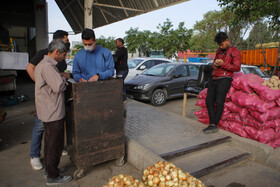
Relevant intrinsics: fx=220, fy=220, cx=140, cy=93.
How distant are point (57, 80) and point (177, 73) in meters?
6.52

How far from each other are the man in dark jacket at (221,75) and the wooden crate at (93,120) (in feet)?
6.76

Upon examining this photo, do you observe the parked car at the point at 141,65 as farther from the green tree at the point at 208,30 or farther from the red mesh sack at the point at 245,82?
the green tree at the point at 208,30

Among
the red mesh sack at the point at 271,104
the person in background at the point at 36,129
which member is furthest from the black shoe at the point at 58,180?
the red mesh sack at the point at 271,104

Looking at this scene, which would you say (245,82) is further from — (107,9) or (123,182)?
(107,9)

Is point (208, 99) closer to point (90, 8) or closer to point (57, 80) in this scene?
point (57, 80)

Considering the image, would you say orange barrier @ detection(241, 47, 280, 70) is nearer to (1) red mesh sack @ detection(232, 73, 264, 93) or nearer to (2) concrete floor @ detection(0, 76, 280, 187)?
(1) red mesh sack @ detection(232, 73, 264, 93)

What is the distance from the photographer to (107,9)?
9820 mm

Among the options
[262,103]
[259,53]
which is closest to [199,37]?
[259,53]

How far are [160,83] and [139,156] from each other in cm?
488

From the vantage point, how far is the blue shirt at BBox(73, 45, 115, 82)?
3371 mm

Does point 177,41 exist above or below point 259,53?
above

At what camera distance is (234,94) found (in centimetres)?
432

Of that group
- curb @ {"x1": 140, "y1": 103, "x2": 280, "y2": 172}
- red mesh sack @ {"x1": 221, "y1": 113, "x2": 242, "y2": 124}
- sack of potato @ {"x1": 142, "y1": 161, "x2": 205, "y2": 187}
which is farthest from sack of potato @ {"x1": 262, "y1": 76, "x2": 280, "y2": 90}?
sack of potato @ {"x1": 142, "y1": 161, "x2": 205, "y2": 187}

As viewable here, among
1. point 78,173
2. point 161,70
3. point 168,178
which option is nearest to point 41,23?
point 161,70
